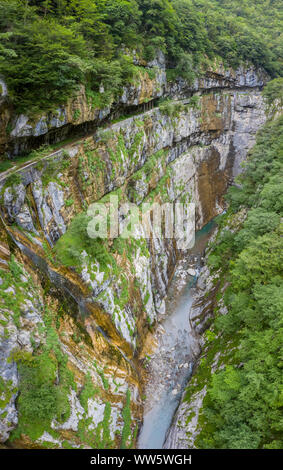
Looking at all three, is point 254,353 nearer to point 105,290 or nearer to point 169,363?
point 105,290

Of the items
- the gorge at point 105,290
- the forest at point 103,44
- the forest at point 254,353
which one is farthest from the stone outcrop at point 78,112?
the forest at point 254,353

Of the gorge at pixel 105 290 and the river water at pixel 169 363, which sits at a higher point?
the gorge at pixel 105 290

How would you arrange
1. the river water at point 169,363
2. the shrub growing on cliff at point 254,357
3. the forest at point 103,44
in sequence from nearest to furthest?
1. the shrub growing on cliff at point 254,357
2. the forest at point 103,44
3. the river water at point 169,363

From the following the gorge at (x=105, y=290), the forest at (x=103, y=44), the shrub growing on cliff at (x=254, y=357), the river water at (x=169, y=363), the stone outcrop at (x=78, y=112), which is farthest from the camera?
the river water at (x=169, y=363)

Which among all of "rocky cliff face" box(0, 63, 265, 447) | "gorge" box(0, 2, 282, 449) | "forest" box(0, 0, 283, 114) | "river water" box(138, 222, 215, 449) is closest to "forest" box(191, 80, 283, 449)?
"gorge" box(0, 2, 282, 449)

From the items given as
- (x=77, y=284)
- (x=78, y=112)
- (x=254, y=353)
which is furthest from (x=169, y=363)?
(x=78, y=112)

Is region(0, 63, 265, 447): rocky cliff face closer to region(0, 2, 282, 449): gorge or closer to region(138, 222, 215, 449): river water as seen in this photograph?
region(0, 2, 282, 449): gorge

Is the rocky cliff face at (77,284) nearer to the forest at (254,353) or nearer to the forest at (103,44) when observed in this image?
the forest at (103,44)
